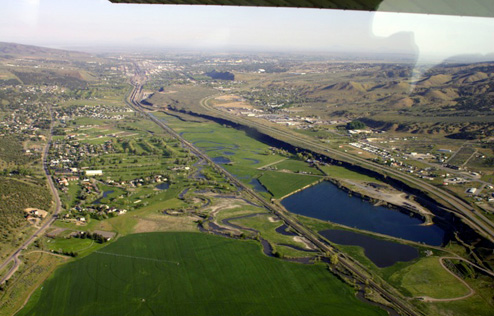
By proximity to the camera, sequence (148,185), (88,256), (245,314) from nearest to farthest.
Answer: (245,314) → (88,256) → (148,185)

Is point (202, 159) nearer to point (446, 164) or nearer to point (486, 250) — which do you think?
point (446, 164)

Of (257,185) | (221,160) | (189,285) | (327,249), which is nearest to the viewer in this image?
(189,285)

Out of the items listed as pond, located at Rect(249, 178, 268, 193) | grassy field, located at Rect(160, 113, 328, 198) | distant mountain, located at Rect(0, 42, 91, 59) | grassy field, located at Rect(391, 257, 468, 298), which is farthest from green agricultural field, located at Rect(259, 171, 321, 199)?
distant mountain, located at Rect(0, 42, 91, 59)

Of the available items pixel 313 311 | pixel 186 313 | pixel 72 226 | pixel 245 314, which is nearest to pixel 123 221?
pixel 72 226

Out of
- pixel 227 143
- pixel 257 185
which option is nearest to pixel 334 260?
→ pixel 257 185

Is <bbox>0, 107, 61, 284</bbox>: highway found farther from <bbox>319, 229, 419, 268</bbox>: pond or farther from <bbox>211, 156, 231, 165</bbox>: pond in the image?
<bbox>319, 229, 419, 268</bbox>: pond

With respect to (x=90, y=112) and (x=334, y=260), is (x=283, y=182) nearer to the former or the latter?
(x=334, y=260)
